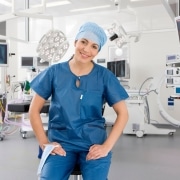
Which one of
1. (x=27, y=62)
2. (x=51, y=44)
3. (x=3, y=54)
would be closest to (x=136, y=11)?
(x=27, y=62)

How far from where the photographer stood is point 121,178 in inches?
91.5

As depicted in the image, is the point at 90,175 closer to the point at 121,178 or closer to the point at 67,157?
the point at 67,157

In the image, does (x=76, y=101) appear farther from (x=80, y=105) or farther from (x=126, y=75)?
(x=126, y=75)

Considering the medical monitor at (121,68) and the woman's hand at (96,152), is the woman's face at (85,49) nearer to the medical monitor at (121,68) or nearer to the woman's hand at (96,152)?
the woman's hand at (96,152)

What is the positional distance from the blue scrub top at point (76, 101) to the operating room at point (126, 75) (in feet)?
2.19

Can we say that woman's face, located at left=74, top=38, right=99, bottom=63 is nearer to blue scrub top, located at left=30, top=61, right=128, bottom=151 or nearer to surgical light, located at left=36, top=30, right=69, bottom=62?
blue scrub top, located at left=30, top=61, right=128, bottom=151

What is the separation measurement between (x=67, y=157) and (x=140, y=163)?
1699mm

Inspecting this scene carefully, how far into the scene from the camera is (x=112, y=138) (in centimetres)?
128

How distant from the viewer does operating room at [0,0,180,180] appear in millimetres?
2686

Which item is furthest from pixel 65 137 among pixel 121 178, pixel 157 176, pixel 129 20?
pixel 129 20

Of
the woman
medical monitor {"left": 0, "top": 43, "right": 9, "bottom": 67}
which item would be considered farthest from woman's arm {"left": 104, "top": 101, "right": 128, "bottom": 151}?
medical monitor {"left": 0, "top": 43, "right": 9, "bottom": 67}

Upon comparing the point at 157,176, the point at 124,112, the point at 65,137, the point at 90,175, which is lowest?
the point at 157,176

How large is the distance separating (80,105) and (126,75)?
140 inches

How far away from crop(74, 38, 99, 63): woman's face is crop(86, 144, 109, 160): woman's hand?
1.39ft
